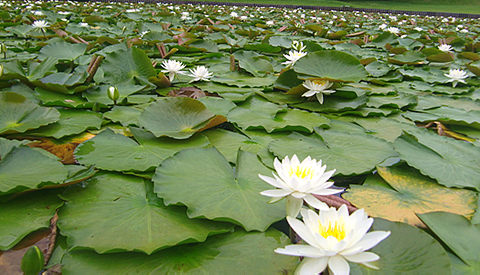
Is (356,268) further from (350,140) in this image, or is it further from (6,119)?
(6,119)

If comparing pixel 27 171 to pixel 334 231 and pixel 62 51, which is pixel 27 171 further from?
pixel 62 51

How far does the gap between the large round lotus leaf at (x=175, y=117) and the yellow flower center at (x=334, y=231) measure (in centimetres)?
66

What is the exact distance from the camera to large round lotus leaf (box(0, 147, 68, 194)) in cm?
75

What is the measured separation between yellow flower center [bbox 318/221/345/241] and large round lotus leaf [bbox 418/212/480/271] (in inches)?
9.7

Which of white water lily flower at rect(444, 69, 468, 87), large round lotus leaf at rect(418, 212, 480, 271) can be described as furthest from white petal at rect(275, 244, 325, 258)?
white water lily flower at rect(444, 69, 468, 87)

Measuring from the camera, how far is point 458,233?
2.19ft

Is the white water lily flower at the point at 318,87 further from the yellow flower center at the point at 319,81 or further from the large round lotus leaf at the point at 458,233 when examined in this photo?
the large round lotus leaf at the point at 458,233

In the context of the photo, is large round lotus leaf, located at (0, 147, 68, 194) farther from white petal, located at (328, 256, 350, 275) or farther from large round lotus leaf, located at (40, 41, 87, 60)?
large round lotus leaf, located at (40, 41, 87, 60)

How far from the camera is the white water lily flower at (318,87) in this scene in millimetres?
1529

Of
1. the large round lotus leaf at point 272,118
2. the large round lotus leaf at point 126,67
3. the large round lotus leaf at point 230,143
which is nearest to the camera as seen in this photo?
the large round lotus leaf at point 230,143

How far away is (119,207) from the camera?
77cm

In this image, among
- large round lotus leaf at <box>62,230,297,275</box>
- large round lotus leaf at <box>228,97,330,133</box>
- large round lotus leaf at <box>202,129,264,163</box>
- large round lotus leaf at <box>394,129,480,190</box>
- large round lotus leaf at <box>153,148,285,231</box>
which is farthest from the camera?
large round lotus leaf at <box>228,97,330,133</box>

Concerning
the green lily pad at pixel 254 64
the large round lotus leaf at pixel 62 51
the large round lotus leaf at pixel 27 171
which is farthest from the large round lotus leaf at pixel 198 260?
the large round lotus leaf at pixel 62 51

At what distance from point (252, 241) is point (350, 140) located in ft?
2.13
